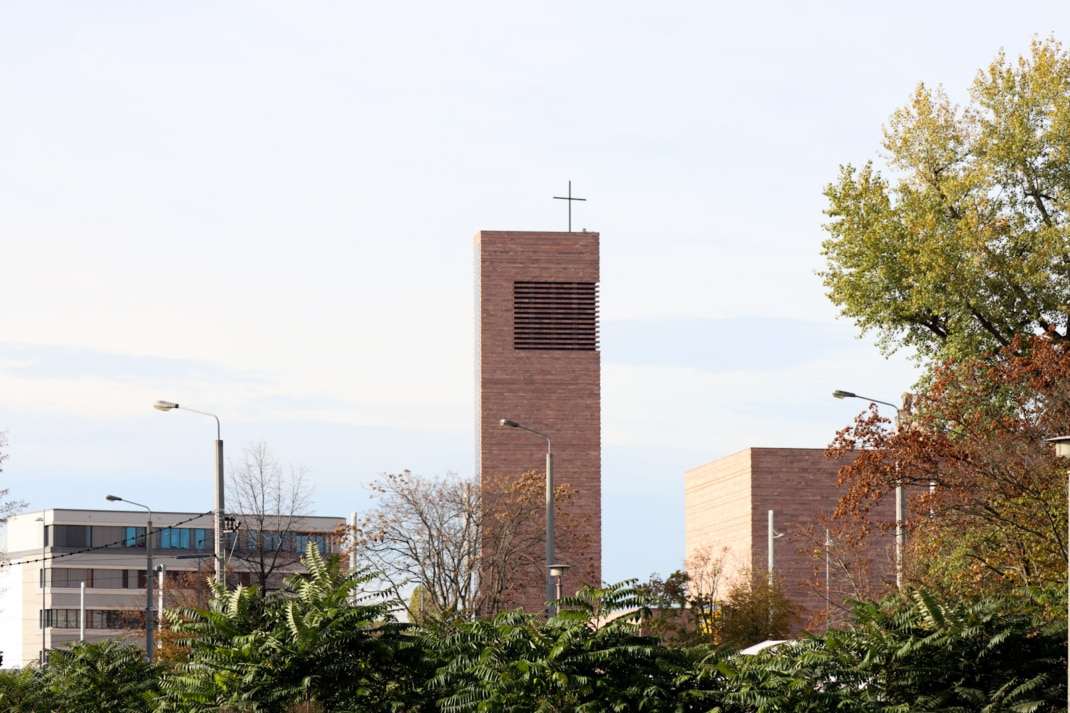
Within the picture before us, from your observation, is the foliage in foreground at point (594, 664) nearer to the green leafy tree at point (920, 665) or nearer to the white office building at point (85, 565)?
the green leafy tree at point (920, 665)

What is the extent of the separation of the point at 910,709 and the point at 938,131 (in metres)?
24.6

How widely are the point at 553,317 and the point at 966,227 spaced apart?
3128 cm

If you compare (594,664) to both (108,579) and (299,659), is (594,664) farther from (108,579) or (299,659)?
(108,579)

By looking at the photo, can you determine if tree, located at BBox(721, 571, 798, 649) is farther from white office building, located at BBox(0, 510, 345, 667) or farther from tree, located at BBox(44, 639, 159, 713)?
white office building, located at BBox(0, 510, 345, 667)

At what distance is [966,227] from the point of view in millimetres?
34906

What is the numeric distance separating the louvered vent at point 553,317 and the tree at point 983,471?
32449mm

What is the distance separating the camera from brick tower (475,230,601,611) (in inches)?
2447

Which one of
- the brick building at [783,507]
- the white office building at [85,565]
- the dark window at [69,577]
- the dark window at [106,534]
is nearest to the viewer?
the brick building at [783,507]

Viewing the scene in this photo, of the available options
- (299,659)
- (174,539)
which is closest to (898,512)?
(299,659)

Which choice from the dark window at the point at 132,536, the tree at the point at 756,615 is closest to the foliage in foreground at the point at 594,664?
the tree at the point at 756,615

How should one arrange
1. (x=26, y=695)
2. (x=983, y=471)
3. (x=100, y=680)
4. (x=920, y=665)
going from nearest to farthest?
(x=920, y=665)
(x=100, y=680)
(x=26, y=695)
(x=983, y=471)

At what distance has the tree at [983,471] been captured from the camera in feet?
86.2

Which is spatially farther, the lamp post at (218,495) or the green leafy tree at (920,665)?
the lamp post at (218,495)

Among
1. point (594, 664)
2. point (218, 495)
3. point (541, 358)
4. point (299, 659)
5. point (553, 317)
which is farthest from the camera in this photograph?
point (553, 317)
